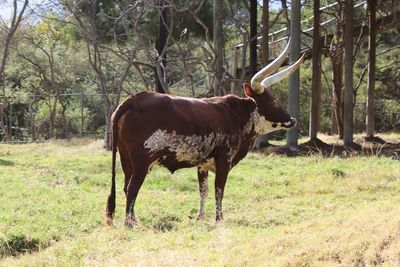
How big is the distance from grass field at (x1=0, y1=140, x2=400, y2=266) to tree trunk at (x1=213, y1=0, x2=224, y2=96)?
370 cm

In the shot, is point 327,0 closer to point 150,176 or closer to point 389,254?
point 150,176

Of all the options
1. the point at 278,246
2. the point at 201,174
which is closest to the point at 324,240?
the point at 278,246

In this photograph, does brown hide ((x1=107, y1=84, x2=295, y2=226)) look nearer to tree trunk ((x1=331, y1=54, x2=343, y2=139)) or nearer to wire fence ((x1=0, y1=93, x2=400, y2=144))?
tree trunk ((x1=331, y1=54, x2=343, y2=139))

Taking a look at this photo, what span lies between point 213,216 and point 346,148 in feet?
28.1

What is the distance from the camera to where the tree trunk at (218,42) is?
17.0m

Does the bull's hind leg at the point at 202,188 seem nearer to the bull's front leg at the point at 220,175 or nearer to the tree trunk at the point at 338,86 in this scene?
the bull's front leg at the point at 220,175

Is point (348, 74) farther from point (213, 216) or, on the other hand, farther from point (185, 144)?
point (185, 144)

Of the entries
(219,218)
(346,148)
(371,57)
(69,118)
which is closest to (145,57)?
(69,118)

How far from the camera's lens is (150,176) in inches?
453

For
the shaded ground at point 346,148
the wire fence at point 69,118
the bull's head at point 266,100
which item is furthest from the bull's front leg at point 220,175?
the wire fence at point 69,118

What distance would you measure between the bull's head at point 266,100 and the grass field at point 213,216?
1.10m

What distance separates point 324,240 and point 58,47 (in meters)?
29.4

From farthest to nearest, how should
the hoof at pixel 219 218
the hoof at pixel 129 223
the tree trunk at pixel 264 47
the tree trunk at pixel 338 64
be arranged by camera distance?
1. the tree trunk at pixel 338 64
2. the tree trunk at pixel 264 47
3. the hoof at pixel 219 218
4. the hoof at pixel 129 223

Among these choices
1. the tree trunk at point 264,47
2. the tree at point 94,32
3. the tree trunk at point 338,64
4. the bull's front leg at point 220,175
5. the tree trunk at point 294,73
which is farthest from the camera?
the tree at point 94,32
